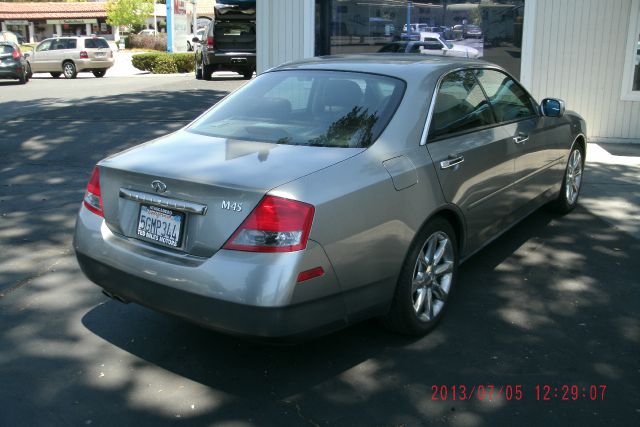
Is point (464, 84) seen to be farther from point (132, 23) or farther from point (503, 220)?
point (132, 23)

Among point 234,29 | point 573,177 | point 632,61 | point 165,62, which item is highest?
point 234,29

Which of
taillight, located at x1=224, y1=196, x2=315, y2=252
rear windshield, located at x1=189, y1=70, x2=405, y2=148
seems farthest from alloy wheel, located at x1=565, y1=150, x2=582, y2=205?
taillight, located at x1=224, y1=196, x2=315, y2=252

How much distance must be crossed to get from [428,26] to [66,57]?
20696 millimetres

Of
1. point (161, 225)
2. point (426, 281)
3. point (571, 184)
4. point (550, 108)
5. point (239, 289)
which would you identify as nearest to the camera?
point (239, 289)

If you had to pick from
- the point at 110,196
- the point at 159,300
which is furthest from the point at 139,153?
the point at 159,300

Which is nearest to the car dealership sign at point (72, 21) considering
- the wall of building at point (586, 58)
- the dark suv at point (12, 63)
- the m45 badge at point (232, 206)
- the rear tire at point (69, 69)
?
the rear tire at point (69, 69)

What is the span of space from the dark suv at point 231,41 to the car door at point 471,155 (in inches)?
736

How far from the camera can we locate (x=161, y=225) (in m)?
3.42

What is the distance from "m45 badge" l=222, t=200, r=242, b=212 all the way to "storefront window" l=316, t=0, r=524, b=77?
8.54 meters

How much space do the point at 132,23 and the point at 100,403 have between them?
64.0 meters

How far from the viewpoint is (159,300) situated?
338cm

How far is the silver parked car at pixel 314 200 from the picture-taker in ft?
10.3

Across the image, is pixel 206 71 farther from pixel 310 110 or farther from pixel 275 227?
pixel 275 227

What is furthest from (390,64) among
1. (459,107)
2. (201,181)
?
(201,181)
